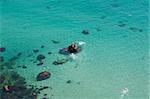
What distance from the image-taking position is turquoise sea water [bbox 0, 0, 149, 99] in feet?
38.7

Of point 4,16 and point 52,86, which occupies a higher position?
point 4,16

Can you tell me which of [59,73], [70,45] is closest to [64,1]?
[70,45]

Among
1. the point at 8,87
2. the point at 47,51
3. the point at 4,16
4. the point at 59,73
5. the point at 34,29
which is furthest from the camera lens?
the point at 4,16

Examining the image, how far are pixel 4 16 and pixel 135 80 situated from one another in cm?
824

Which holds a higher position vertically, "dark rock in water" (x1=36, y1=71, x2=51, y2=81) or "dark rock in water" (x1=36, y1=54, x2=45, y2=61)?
"dark rock in water" (x1=36, y1=54, x2=45, y2=61)

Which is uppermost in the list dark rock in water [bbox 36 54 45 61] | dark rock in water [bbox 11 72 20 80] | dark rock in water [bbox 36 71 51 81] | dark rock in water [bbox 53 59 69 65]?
dark rock in water [bbox 36 54 45 61]

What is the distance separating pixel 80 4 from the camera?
1747 centimetres

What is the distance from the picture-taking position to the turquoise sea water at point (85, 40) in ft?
38.7

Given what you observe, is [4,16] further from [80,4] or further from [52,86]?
[52,86]

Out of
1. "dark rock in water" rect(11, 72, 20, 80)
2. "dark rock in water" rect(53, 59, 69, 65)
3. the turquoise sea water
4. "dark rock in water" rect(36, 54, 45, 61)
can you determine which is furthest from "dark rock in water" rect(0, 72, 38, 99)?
"dark rock in water" rect(53, 59, 69, 65)

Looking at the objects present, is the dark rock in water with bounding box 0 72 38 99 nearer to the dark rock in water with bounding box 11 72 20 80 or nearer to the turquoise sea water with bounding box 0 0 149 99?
the dark rock in water with bounding box 11 72 20 80

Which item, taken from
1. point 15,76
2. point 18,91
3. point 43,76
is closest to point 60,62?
point 43,76

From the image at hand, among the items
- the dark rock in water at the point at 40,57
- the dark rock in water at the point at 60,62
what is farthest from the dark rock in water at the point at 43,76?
the dark rock in water at the point at 40,57

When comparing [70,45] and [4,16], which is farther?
[4,16]
